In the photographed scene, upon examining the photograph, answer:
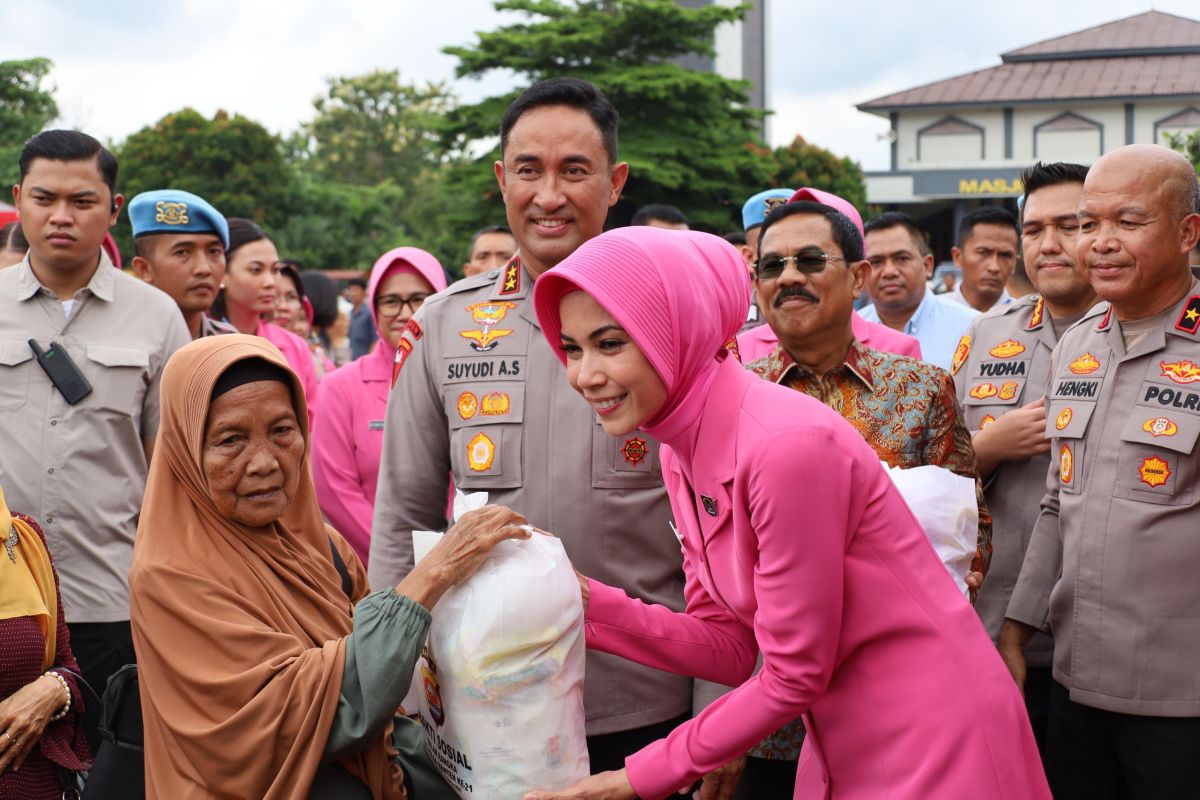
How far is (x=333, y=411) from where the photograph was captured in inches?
213

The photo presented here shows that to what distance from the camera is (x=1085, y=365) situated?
341 cm

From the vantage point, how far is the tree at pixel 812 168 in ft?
107

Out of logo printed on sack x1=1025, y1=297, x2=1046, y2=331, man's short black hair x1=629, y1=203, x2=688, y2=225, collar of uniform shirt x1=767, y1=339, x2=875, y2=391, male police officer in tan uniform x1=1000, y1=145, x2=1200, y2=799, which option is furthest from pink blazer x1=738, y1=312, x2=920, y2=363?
man's short black hair x1=629, y1=203, x2=688, y2=225

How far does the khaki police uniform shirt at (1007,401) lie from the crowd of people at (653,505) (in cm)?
1

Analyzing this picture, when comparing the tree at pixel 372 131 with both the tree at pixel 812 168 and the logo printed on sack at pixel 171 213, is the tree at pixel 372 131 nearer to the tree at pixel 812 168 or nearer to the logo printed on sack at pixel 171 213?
the tree at pixel 812 168

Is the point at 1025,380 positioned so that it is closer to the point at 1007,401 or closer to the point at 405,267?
the point at 1007,401

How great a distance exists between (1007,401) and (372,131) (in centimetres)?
5214

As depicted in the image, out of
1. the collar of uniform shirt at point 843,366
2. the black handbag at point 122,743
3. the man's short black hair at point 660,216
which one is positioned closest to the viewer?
the black handbag at point 122,743

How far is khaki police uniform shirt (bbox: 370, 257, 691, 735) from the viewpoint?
117 inches

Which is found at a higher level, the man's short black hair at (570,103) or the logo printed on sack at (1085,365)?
the man's short black hair at (570,103)

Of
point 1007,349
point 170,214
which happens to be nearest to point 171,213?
point 170,214

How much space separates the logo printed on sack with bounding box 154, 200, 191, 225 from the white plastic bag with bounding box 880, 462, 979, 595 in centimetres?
376

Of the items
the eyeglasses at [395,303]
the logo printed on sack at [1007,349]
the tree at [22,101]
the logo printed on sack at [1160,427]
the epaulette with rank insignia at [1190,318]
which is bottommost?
the logo printed on sack at [1160,427]

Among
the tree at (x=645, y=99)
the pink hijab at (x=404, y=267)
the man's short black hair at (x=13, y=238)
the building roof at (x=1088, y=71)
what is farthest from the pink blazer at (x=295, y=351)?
the building roof at (x=1088, y=71)
